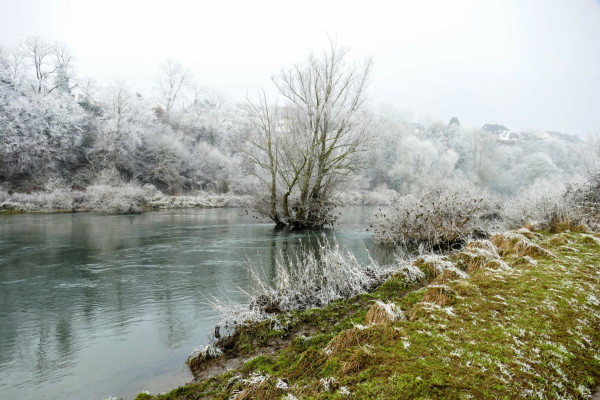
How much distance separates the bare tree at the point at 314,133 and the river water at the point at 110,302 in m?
2.48

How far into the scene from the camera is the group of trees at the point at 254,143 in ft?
57.1

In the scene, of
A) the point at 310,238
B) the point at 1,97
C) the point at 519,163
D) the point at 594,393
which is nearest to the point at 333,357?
the point at 594,393

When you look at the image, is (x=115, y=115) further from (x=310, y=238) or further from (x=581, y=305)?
(x=581, y=305)

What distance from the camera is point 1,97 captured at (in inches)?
1243

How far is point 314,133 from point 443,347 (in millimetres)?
14785

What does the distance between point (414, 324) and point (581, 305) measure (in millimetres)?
2088

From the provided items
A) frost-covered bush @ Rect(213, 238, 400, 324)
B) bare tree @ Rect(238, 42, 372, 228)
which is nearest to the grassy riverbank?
frost-covered bush @ Rect(213, 238, 400, 324)

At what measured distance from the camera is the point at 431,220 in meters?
12.5

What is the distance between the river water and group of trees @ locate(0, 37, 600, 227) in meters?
3.71

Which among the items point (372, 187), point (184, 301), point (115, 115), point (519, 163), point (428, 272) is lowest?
point (184, 301)

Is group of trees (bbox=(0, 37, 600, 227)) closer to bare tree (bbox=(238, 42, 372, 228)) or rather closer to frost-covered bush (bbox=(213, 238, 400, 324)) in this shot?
bare tree (bbox=(238, 42, 372, 228))

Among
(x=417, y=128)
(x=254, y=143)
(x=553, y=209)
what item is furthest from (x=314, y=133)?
(x=417, y=128)

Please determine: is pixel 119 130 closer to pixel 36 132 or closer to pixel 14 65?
pixel 36 132

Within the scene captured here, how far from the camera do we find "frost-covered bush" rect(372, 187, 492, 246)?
1241cm
